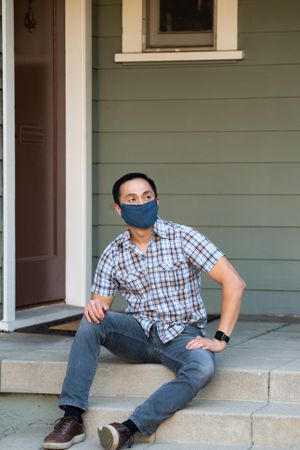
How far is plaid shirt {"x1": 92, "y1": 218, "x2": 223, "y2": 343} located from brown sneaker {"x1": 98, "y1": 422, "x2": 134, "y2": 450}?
508 millimetres

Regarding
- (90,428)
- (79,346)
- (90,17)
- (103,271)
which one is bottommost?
(90,428)

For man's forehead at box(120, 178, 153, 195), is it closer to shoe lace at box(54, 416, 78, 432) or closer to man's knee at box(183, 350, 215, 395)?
man's knee at box(183, 350, 215, 395)

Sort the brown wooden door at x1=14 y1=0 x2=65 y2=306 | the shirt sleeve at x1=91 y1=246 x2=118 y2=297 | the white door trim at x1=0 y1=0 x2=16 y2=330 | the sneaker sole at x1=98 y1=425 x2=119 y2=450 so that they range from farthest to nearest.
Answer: the brown wooden door at x1=14 y1=0 x2=65 y2=306 → the white door trim at x1=0 y1=0 x2=16 y2=330 → the shirt sleeve at x1=91 y1=246 x2=118 y2=297 → the sneaker sole at x1=98 y1=425 x2=119 y2=450

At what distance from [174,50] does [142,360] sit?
2388mm

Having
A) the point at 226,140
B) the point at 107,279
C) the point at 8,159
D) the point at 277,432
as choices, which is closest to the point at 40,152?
the point at 8,159

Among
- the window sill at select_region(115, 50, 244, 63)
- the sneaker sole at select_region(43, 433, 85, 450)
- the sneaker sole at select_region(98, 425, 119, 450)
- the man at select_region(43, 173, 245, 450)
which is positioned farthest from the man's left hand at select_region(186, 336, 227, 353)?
the window sill at select_region(115, 50, 244, 63)

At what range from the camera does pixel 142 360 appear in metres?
4.89

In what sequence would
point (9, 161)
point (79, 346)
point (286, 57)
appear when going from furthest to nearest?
point (286, 57) < point (9, 161) < point (79, 346)

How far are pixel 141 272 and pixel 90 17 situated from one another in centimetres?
239

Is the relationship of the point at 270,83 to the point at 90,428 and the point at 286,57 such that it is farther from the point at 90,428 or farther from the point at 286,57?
the point at 90,428

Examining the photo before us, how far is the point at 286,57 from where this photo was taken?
640 centimetres

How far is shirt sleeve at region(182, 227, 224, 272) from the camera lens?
4.68 meters

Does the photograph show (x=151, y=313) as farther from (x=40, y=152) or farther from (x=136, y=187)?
(x=40, y=152)

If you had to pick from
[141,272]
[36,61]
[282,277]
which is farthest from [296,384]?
[36,61]
